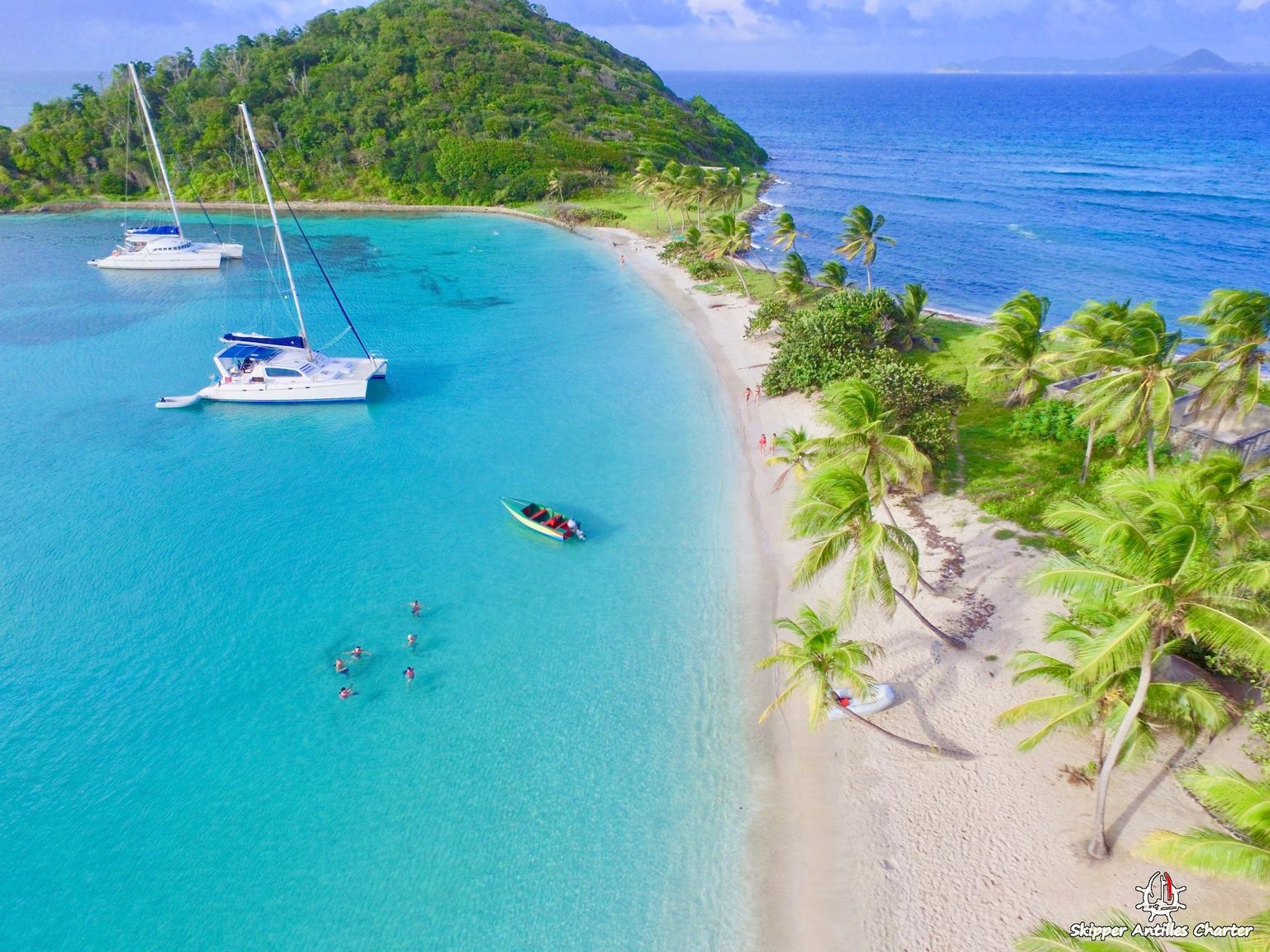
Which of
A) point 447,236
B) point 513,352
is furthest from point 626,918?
point 447,236

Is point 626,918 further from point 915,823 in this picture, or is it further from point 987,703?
point 987,703

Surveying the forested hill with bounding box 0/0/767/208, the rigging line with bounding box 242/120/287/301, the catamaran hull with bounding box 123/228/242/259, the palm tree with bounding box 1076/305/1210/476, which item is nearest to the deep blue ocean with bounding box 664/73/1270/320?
the forested hill with bounding box 0/0/767/208

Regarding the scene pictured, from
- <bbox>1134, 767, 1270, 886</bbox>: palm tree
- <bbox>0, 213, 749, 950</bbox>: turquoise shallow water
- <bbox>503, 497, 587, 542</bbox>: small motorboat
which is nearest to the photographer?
<bbox>1134, 767, 1270, 886</bbox>: palm tree

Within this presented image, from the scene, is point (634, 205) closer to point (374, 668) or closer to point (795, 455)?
point (795, 455)

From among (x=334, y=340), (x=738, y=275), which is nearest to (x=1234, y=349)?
(x=738, y=275)
